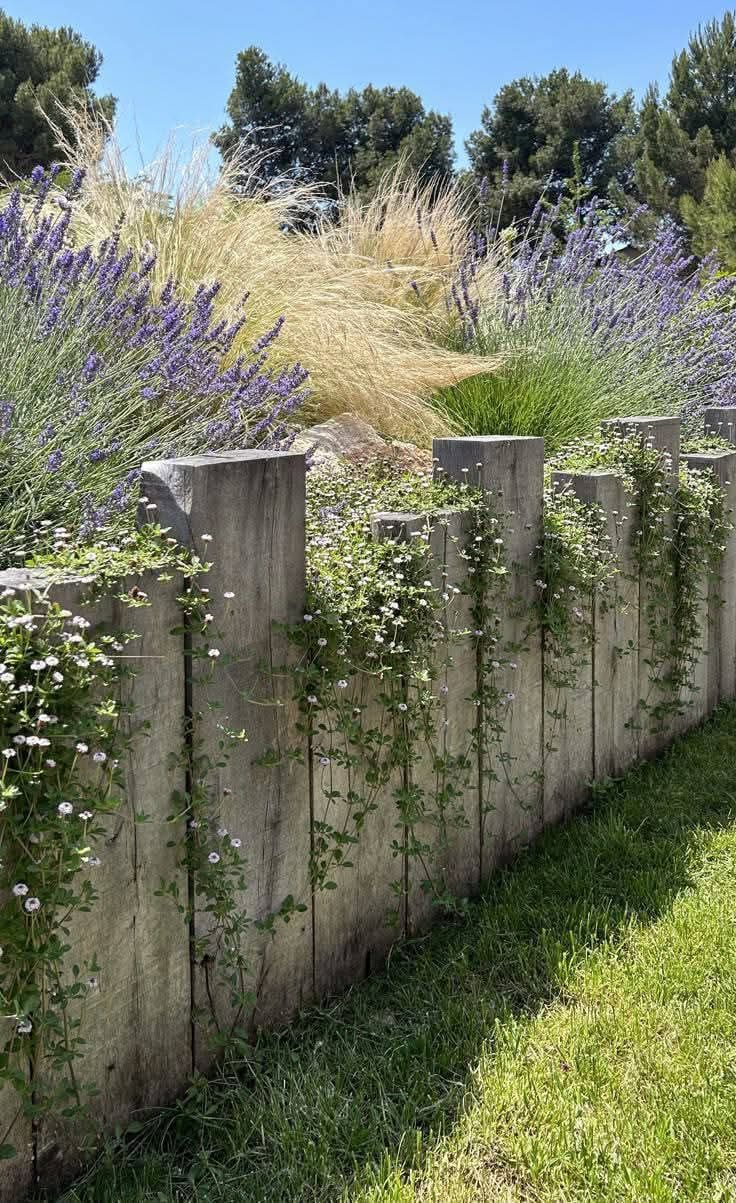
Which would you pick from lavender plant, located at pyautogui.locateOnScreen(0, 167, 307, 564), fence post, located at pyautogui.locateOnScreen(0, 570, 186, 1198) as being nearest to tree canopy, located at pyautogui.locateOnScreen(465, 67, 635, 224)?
lavender plant, located at pyautogui.locateOnScreen(0, 167, 307, 564)

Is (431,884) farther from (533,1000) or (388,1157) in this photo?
(388,1157)

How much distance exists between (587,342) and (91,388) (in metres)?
2.61

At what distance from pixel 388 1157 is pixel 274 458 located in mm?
1078

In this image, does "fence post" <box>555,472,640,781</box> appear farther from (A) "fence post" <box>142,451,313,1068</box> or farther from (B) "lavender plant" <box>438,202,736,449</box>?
(A) "fence post" <box>142,451,313,1068</box>

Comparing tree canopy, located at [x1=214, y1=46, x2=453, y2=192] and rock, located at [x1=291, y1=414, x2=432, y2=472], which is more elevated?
tree canopy, located at [x1=214, y1=46, x2=453, y2=192]

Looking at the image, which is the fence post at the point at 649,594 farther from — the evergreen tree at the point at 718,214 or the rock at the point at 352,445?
the evergreen tree at the point at 718,214

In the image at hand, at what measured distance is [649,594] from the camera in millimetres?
3252

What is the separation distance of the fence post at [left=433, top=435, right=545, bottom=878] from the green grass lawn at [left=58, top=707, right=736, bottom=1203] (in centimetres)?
19

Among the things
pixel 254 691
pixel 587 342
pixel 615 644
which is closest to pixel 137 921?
pixel 254 691

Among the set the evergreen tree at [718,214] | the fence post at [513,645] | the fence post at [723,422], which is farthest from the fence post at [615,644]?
the evergreen tree at [718,214]

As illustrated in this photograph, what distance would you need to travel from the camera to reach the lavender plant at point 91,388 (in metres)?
2.05

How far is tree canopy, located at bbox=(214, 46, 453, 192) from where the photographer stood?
28375 mm

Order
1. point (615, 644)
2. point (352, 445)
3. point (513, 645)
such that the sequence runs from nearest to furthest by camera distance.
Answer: point (513, 645)
point (615, 644)
point (352, 445)

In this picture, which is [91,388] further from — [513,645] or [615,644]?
[615,644]
